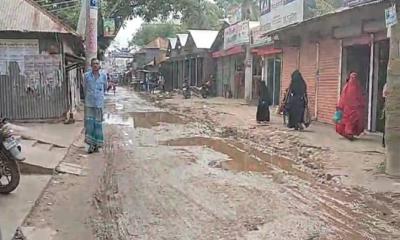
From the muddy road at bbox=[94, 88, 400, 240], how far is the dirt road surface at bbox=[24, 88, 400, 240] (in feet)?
0.04

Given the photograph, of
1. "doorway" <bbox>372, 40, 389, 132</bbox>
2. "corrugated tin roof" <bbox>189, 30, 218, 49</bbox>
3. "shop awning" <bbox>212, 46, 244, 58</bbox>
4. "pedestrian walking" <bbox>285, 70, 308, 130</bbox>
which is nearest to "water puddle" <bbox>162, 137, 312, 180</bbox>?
"pedestrian walking" <bbox>285, 70, 308, 130</bbox>

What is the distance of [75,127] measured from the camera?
15844 millimetres

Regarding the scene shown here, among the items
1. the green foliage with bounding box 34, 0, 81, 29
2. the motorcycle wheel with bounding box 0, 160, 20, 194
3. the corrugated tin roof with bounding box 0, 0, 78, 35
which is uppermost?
the green foliage with bounding box 34, 0, 81, 29

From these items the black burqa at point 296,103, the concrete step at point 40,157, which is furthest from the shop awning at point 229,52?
the concrete step at point 40,157

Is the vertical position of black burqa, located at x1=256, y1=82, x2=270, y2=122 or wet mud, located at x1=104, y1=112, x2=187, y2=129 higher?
black burqa, located at x1=256, y1=82, x2=270, y2=122

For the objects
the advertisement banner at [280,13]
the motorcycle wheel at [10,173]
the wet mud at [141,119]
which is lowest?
the wet mud at [141,119]

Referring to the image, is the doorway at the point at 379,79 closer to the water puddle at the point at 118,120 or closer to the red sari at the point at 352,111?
the red sari at the point at 352,111

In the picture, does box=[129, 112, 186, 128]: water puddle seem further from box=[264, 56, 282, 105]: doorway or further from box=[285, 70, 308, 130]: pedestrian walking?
box=[264, 56, 282, 105]: doorway

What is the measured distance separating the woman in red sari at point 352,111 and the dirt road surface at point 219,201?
3173 millimetres

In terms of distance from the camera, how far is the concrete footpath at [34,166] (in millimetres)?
6484

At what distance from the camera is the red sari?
13891 mm

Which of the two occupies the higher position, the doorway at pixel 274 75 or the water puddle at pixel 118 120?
the doorway at pixel 274 75

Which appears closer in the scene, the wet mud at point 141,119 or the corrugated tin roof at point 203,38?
the wet mud at point 141,119

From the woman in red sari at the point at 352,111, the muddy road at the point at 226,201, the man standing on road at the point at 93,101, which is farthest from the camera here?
the woman in red sari at the point at 352,111
